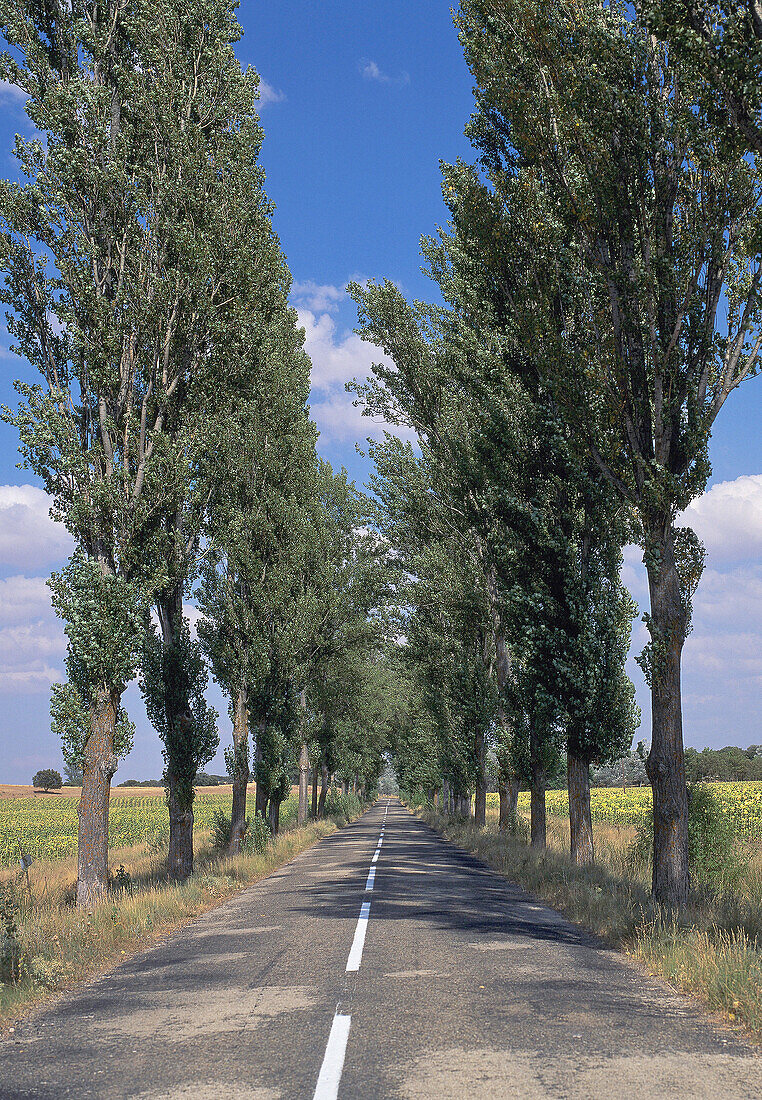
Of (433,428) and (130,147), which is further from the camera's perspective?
A: (433,428)

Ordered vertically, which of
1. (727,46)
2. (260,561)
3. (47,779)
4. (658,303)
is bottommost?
(47,779)

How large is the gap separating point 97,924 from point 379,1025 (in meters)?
5.67

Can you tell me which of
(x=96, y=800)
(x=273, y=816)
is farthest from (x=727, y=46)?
(x=273, y=816)

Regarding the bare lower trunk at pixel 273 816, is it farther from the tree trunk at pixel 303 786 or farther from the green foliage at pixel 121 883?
the green foliage at pixel 121 883

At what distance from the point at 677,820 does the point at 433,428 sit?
52.7 feet

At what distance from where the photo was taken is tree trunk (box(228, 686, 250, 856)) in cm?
2245

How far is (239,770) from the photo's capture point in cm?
2247

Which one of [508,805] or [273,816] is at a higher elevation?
[508,805]

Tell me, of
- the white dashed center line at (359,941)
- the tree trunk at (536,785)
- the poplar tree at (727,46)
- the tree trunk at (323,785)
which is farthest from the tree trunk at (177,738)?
the tree trunk at (323,785)

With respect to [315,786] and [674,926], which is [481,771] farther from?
[315,786]

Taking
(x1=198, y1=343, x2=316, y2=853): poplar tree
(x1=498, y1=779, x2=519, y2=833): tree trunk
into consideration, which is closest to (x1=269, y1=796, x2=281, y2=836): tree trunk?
(x1=198, y1=343, x2=316, y2=853): poplar tree

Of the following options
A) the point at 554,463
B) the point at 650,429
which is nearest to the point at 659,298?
the point at 650,429

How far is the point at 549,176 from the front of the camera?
13.6 metres

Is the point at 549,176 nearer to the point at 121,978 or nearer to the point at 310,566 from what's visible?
the point at 121,978
